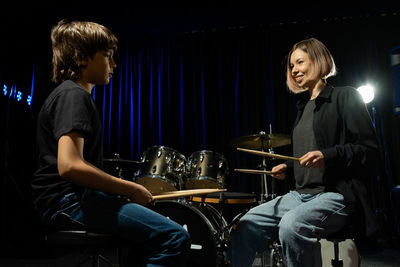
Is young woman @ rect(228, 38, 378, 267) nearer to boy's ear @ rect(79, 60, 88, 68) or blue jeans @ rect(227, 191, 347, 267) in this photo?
blue jeans @ rect(227, 191, 347, 267)

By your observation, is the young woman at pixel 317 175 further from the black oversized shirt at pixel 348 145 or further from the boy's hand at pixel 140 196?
the boy's hand at pixel 140 196

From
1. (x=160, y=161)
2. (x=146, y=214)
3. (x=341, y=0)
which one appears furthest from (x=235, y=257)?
(x=341, y=0)

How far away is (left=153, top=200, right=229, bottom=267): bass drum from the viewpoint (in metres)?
2.40

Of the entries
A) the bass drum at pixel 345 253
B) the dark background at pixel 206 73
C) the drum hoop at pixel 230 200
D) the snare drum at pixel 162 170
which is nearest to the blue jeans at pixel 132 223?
the bass drum at pixel 345 253

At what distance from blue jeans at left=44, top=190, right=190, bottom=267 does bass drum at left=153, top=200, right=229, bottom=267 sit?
1.27m

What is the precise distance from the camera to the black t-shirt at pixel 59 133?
3.68 feet

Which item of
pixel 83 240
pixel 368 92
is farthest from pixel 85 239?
pixel 368 92

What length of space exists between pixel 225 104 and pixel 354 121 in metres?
3.44

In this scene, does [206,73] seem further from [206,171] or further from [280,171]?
[280,171]

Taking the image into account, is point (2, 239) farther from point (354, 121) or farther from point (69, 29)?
point (354, 121)

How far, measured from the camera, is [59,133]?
3.62 ft

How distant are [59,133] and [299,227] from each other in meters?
1.04

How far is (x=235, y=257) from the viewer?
1.67 m

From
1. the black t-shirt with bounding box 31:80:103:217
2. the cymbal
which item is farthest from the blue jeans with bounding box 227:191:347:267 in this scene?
the cymbal
